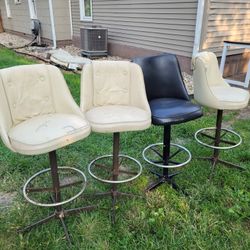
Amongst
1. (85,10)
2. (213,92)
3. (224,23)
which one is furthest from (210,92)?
(85,10)

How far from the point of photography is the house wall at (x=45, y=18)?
9.08 meters

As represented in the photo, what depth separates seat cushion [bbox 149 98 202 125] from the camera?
1.98 m

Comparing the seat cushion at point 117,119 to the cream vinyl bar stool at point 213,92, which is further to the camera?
the cream vinyl bar stool at point 213,92

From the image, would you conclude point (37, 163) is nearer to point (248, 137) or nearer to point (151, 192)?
point (151, 192)

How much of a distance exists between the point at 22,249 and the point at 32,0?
10965mm

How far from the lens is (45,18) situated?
9883 millimetres

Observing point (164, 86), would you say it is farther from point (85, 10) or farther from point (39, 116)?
point (85, 10)

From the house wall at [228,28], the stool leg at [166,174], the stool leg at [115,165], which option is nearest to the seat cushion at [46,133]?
the stool leg at [115,165]

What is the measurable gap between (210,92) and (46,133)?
141 centimetres

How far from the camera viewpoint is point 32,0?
1071 cm

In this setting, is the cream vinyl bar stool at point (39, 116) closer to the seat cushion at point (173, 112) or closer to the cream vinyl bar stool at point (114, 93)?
the cream vinyl bar stool at point (114, 93)

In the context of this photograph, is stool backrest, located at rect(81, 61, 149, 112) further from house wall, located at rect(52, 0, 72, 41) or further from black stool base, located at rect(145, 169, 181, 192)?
house wall, located at rect(52, 0, 72, 41)

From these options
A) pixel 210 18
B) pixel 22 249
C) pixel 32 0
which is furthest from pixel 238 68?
pixel 32 0

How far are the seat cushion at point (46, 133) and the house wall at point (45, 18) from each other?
821 cm
